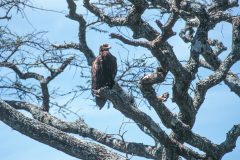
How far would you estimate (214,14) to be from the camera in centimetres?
506

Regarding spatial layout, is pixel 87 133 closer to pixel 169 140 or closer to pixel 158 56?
pixel 169 140

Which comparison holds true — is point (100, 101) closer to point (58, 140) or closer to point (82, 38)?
point (82, 38)

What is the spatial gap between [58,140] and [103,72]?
2.08 meters

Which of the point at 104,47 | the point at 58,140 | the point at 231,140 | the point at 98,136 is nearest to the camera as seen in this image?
the point at 58,140

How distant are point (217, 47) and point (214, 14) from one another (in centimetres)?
145

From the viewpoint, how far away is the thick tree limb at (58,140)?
333cm

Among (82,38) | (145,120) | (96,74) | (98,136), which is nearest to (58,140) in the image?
(145,120)

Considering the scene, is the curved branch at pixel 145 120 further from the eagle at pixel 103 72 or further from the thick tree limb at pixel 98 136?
the eagle at pixel 103 72

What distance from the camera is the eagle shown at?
16.8 ft

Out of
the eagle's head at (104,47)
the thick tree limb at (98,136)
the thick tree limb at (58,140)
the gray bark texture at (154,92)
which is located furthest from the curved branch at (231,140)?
the eagle's head at (104,47)

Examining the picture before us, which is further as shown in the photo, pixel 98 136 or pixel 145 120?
pixel 98 136

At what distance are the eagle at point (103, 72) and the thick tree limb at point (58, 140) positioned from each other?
171 cm

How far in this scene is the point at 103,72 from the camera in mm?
5148

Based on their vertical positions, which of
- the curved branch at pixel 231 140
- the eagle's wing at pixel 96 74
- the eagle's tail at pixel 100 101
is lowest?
the curved branch at pixel 231 140
